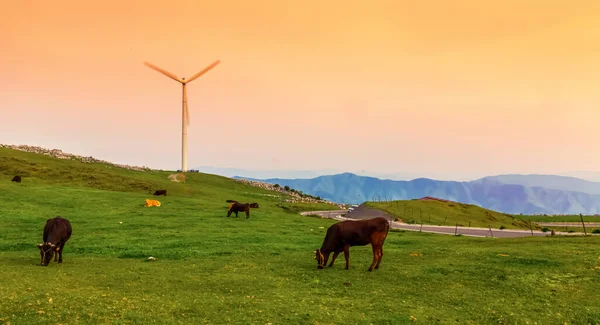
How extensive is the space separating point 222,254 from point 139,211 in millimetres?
27477

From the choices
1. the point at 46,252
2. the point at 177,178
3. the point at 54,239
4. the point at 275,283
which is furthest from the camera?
the point at 177,178

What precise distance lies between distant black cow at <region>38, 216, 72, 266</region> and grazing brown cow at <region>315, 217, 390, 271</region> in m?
14.0

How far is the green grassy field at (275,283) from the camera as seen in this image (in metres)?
12.0

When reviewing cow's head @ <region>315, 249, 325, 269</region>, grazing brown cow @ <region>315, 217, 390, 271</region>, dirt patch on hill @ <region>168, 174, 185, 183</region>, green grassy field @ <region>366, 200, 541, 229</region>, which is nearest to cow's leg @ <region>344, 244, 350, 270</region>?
grazing brown cow @ <region>315, 217, 390, 271</region>

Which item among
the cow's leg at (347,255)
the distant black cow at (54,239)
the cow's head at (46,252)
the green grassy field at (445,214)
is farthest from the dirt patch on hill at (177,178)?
the cow's leg at (347,255)

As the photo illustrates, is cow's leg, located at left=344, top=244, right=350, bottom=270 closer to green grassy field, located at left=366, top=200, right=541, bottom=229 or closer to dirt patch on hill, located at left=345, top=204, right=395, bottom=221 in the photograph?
green grassy field, located at left=366, top=200, right=541, bottom=229

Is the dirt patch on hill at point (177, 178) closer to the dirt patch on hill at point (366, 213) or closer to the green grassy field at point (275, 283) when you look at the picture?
the dirt patch on hill at point (366, 213)

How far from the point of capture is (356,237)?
64.6 ft

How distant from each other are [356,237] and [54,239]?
16522 mm

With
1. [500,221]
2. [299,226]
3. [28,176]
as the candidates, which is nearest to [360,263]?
[299,226]

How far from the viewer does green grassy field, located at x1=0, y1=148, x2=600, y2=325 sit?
11953 mm

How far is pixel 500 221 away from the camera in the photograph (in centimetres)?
9750

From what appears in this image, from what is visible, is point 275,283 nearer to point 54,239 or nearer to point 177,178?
point 54,239

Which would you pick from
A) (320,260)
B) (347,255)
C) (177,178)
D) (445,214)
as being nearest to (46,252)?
(320,260)
